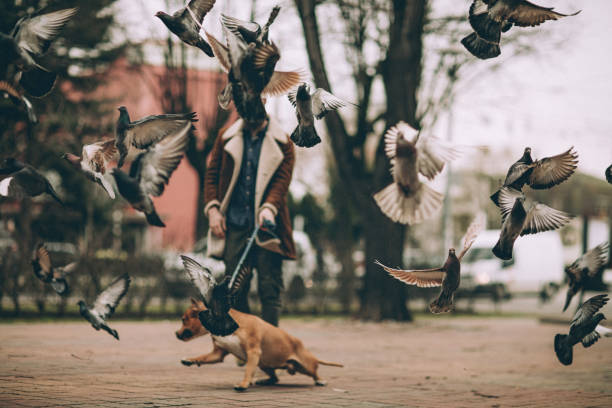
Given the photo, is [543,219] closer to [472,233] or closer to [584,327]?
[472,233]

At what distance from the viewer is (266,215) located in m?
5.43

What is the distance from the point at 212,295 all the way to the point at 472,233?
1.42m

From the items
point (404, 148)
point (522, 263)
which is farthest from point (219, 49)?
point (522, 263)

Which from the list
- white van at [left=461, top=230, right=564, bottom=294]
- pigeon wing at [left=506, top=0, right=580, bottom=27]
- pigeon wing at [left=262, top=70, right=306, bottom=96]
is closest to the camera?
pigeon wing at [left=506, top=0, right=580, bottom=27]

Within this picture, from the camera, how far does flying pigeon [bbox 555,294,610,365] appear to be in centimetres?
434

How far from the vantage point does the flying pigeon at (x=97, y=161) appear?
151 inches

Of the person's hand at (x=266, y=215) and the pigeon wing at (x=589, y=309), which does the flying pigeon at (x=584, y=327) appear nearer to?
the pigeon wing at (x=589, y=309)

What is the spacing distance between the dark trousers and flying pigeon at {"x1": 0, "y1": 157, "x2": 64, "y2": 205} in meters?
1.78

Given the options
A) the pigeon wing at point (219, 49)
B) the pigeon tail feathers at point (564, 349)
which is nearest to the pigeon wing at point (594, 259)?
the pigeon tail feathers at point (564, 349)

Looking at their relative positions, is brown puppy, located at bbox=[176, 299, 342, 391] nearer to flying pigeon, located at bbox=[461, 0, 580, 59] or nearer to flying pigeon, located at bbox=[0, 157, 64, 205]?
→ flying pigeon, located at bbox=[0, 157, 64, 205]

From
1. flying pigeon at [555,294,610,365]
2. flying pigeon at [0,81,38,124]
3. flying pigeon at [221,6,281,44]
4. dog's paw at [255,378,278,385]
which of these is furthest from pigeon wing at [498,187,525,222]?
flying pigeon at [0,81,38,124]

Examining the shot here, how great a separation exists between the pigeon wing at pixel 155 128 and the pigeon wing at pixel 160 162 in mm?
30

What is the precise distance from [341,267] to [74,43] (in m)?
8.47

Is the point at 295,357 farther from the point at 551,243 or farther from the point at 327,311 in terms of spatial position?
the point at 551,243
